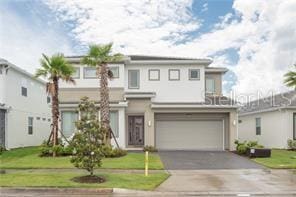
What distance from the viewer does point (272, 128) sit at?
34.5 meters

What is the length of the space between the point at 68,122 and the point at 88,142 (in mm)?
14300

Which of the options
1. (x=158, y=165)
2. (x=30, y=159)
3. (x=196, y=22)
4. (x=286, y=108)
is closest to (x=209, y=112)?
(x=286, y=108)

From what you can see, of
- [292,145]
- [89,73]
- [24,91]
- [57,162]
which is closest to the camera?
[57,162]

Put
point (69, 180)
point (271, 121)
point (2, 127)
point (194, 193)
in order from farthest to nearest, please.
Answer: point (271, 121) → point (2, 127) → point (69, 180) → point (194, 193)

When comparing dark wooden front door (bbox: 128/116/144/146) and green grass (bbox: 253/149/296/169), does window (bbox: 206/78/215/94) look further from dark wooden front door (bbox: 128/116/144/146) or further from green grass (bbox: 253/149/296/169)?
green grass (bbox: 253/149/296/169)

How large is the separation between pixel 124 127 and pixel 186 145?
17.8 feet

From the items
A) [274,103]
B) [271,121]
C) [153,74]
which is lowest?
[271,121]

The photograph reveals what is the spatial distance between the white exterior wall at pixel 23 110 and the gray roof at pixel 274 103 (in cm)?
1919

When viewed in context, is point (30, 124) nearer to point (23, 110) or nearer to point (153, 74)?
point (23, 110)

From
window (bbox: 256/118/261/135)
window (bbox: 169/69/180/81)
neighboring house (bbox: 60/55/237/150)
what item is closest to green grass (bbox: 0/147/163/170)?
neighboring house (bbox: 60/55/237/150)

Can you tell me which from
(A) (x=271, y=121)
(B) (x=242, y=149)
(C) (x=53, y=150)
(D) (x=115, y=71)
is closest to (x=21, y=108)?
(D) (x=115, y=71)

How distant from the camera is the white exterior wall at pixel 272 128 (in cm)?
3241

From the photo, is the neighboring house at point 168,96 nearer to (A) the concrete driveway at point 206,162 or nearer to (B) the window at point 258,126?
(A) the concrete driveway at point 206,162

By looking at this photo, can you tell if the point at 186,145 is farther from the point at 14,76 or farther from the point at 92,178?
the point at 92,178
